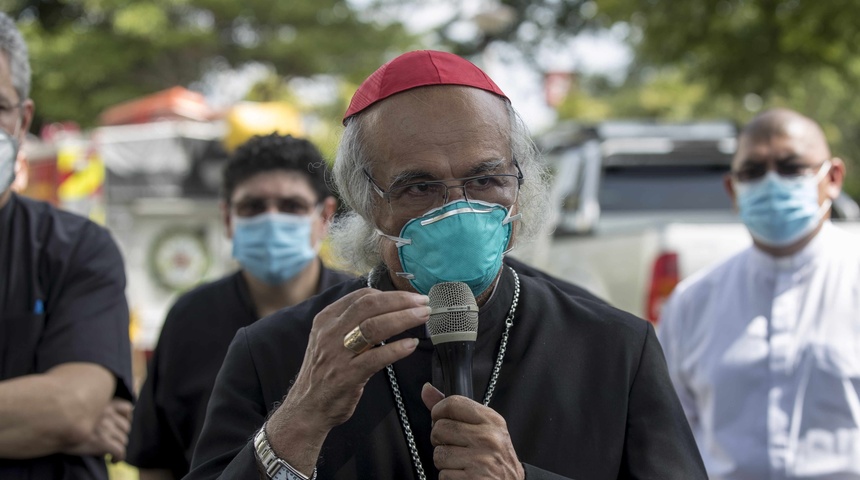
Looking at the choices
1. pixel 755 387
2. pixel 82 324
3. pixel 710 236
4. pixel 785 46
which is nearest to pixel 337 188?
pixel 82 324

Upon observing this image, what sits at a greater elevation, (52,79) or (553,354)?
(52,79)

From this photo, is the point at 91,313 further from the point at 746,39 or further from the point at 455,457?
the point at 746,39

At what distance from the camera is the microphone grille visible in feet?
6.57

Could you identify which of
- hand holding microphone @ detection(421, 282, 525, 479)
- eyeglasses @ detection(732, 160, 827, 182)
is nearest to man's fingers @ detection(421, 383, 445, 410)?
hand holding microphone @ detection(421, 282, 525, 479)

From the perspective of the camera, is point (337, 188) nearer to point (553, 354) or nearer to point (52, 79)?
point (553, 354)

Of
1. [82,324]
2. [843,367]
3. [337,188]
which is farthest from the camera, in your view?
[843,367]

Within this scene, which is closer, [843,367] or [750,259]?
[843,367]

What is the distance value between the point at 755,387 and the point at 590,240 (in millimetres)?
4212

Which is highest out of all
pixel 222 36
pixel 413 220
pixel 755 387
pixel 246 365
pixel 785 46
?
pixel 222 36

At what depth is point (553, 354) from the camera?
2.37 meters

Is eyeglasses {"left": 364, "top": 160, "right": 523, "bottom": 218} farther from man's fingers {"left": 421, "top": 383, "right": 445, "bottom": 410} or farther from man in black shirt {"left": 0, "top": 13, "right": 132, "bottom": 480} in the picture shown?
man in black shirt {"left": 0, "top": 13, "right": 132, "bottom": 480}

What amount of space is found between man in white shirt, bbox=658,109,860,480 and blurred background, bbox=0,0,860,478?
71.1 inches

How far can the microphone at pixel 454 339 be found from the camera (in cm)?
200

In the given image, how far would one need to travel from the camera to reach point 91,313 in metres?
3.03
